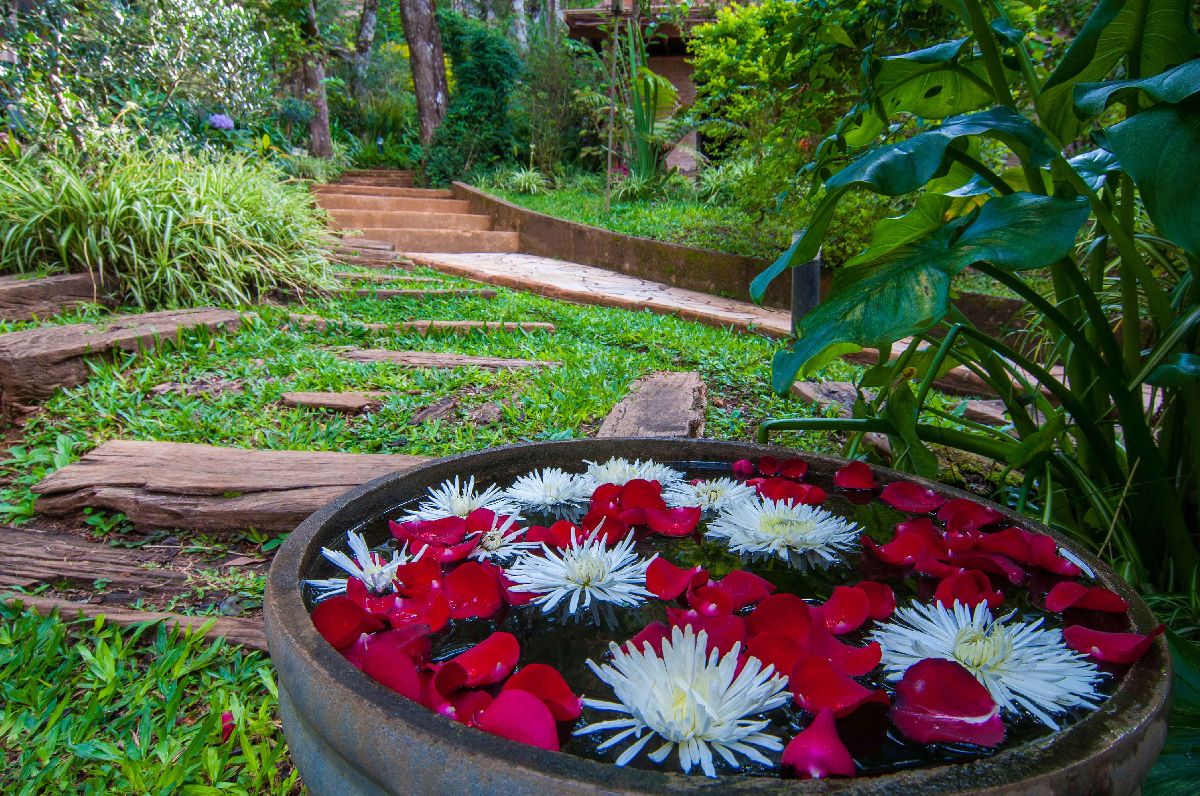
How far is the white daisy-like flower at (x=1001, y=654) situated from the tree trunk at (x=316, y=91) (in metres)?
11.9

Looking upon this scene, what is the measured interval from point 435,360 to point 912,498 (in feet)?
7.34

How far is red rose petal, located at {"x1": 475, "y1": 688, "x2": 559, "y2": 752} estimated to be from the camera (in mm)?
499

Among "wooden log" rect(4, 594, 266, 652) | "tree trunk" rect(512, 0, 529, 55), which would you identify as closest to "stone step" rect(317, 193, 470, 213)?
"tree trunk" rect(512, 0, 529, 55)

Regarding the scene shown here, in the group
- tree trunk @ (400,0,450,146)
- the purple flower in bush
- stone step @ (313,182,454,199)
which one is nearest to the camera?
the purple flower in bush

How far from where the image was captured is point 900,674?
0.61 meters

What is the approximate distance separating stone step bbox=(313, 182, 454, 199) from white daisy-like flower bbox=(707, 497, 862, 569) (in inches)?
330

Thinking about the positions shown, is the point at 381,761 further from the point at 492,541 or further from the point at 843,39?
the point at 843,39

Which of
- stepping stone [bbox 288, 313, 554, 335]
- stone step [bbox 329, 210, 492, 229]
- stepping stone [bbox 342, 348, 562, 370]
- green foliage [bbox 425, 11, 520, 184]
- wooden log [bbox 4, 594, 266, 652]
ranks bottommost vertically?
wooden log [bbox 4, 594, 266, 652]

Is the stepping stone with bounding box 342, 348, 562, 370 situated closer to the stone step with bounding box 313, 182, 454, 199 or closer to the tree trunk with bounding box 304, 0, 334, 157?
the stone step with bounding box 313, 182, 454, 199

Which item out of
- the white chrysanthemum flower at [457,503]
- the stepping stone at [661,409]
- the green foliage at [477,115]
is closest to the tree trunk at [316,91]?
the green foliage at [477,115]

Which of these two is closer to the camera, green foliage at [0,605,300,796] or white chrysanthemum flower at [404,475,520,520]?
white chrysanthemum flower at [404,475,520,520]

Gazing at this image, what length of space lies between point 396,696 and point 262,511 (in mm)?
1490

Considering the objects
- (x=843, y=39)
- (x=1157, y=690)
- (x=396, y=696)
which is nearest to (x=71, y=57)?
(x=843, y=39)

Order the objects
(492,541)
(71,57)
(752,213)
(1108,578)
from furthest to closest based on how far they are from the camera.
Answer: (752,213)
(71,57)
(492,541)
(1108,578)
